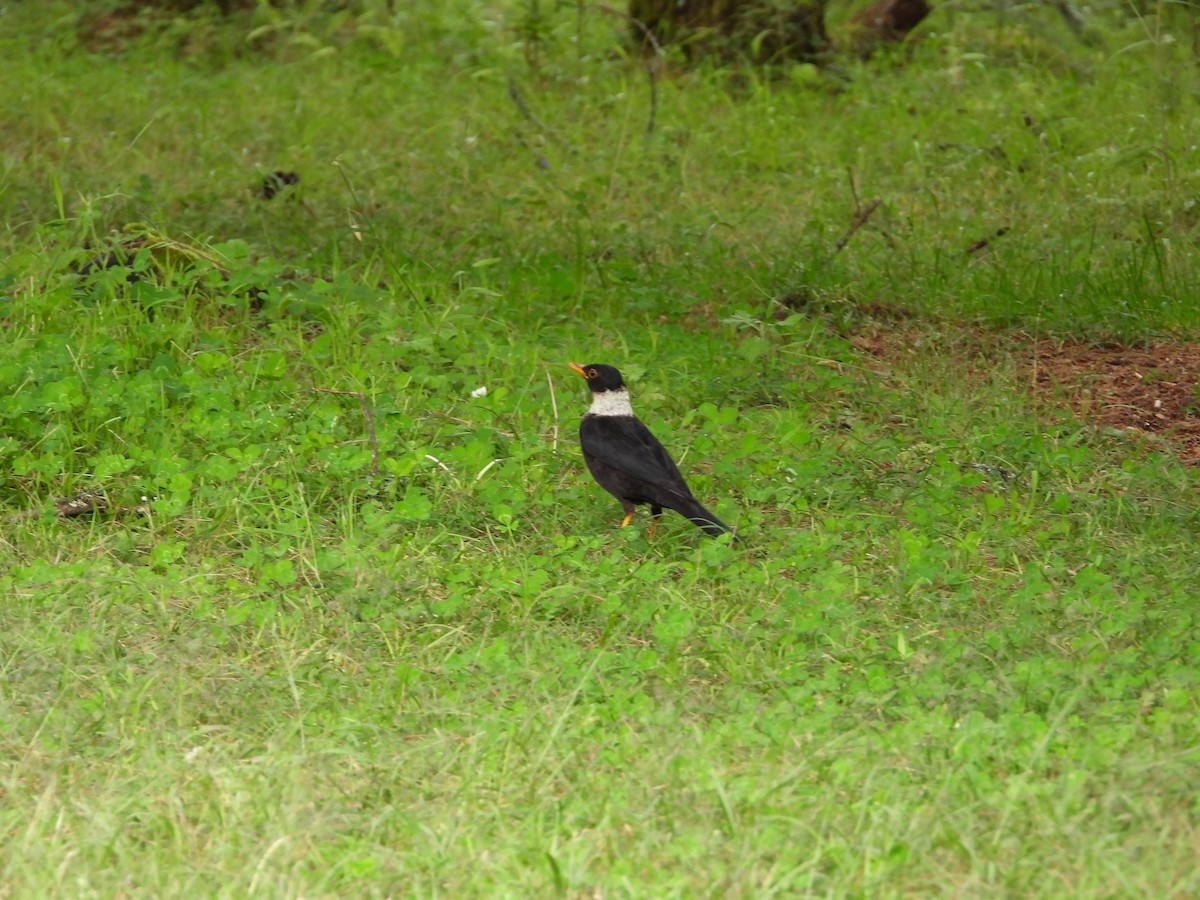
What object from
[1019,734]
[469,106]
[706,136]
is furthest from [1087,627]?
[469,106]

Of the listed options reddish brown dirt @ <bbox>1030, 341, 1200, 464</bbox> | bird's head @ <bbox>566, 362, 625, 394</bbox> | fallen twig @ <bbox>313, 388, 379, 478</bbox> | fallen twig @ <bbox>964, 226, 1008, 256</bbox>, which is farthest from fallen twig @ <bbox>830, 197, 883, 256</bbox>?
fallen twig @ <bbox>313, 388, 379, 478</bbox>

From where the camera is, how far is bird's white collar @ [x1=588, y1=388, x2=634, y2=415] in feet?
19.8

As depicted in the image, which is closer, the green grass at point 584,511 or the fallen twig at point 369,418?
the green grass at point 584,511

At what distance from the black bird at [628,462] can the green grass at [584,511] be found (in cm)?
17

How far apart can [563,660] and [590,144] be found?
6.46 meters

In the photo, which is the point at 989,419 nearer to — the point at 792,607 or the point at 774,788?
the point at 792,607

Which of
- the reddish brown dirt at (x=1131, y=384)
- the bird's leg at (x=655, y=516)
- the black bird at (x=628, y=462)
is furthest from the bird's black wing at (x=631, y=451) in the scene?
the reddish brown dirt at (x=1131, y=384)

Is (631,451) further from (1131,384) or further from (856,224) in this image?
(856,224)

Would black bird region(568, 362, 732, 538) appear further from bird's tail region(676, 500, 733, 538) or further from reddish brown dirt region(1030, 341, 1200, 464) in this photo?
reddish brown dirt region(1030, 341, 1200, 464)

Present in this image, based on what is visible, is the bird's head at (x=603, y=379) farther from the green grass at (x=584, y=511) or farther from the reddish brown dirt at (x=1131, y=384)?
the reddish brown dirt at (x=1131, y=384)

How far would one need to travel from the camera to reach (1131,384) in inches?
276

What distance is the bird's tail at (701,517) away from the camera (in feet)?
17.7

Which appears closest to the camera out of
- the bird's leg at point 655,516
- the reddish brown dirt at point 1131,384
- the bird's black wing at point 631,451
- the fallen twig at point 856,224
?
the bird's black wing at point 631,451

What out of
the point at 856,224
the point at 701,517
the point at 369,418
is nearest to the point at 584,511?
the point at 701,517
